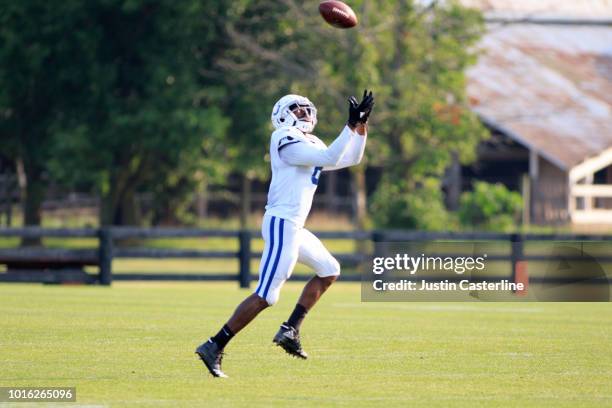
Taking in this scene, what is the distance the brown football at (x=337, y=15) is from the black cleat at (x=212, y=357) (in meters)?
3.78

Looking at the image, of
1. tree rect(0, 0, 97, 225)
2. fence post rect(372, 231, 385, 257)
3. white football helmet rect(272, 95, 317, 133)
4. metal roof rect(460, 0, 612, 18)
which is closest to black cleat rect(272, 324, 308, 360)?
white football helmet rect(272, 95, 317, 133)

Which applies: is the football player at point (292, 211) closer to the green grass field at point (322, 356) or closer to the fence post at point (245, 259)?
the green grass field at point (322, 356)


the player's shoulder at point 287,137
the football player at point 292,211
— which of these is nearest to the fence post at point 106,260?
the football player at point 292,211

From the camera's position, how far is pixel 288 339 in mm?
10867

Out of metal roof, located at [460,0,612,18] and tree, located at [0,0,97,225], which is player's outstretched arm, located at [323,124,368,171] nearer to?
tree, located at [0,0,97,225]

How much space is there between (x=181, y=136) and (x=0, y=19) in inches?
226

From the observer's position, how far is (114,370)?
1043 centimetres

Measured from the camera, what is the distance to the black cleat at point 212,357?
10.1m

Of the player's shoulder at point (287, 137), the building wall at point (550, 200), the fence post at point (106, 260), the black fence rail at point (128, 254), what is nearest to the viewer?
the player's shoulder at point (287, 137)

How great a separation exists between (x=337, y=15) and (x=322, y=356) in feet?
10.6

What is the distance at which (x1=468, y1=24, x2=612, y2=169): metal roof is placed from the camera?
4081 cm

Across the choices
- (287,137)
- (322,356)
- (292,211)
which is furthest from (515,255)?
(287,137)

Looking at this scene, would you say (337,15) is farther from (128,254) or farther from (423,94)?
(423,94)

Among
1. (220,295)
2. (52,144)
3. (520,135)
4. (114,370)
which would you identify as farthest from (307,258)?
(520,135)
